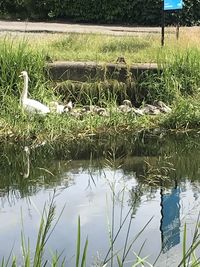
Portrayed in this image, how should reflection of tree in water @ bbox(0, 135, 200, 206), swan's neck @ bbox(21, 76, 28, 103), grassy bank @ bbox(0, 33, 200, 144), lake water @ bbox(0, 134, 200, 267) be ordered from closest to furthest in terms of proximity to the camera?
lake water @ bbox(0, 134, 200, 267) < reflection of tree in water @ bbox(0, 135, 200, 206) < grassy bank @ bbox(0, 33, 200, 144) < swan's neck @ bbox(21, 76, 28, 103)

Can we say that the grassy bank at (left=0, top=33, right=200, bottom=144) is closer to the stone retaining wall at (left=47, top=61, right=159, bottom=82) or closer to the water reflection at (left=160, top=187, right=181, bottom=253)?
the stone retaining wall at (left=47, top=61, right=159, bottom=82)

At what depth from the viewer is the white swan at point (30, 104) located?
8.67 m

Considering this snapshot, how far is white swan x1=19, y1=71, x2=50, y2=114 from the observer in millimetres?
8672

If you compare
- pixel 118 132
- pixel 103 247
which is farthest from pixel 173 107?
pixel 103 247

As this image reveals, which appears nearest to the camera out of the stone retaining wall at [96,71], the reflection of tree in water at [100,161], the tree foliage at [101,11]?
the reflection of tree in water at [100,161]

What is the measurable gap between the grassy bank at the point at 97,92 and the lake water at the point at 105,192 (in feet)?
1.07

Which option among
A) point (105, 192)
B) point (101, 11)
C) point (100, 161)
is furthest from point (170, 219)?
point (101, 11)

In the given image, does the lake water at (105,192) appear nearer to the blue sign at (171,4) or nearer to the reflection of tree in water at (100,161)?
the reflection of tree in water at (100,161)

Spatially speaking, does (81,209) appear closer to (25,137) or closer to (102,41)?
(25,137)

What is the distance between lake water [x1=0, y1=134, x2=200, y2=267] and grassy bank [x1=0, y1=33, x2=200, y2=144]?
33 cm

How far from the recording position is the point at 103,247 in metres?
4.92

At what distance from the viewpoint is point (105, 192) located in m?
6.38

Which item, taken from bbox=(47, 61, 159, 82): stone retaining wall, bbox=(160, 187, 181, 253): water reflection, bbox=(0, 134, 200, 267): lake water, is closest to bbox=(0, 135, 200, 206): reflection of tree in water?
bbox=(0, 134, 200, 267): lake water

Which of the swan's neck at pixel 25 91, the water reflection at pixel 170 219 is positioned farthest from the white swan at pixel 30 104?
the water reflection at pixel 170 219
